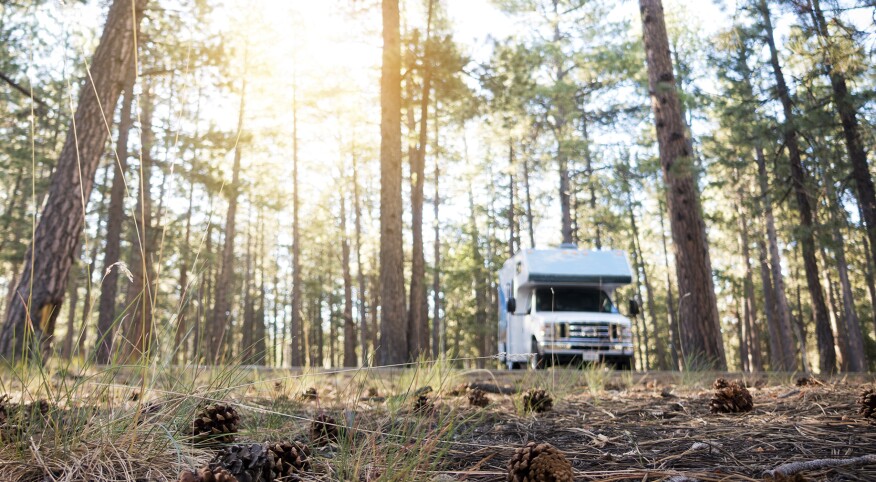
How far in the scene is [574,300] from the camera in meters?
12.5

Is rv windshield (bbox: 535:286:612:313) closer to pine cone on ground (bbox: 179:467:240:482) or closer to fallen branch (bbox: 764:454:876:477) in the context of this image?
fallen branch (bbox: 764:454:876:477)

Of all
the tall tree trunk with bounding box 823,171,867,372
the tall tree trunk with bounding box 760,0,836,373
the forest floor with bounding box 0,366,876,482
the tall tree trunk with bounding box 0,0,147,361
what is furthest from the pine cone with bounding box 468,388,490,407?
the tall tree trunk with bounding box 760,0,836,373

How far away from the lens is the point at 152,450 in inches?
67.1

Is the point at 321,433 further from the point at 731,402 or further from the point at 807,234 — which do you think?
the point at 807,234

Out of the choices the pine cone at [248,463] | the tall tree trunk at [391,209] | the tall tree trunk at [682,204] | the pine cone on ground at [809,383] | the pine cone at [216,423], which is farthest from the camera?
the tall tree trunk at [391,209]

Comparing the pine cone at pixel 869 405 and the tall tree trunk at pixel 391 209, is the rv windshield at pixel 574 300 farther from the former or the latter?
the pine cone at pixel 869 405

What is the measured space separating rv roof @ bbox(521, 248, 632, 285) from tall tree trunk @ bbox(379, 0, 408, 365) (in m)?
2.98

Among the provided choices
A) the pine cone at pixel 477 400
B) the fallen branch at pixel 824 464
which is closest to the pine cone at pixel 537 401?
the pine cone at pixel 477 400

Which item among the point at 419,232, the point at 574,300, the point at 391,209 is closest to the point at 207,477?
the point at 391,209

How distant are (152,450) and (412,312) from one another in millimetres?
11328

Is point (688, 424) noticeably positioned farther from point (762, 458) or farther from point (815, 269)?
point (815, 269)

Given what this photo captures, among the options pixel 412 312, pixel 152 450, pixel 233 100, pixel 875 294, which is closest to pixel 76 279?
pixel 233 100

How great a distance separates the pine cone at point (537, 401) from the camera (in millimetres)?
3205

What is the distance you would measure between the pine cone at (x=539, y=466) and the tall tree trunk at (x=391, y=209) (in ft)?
31.5
